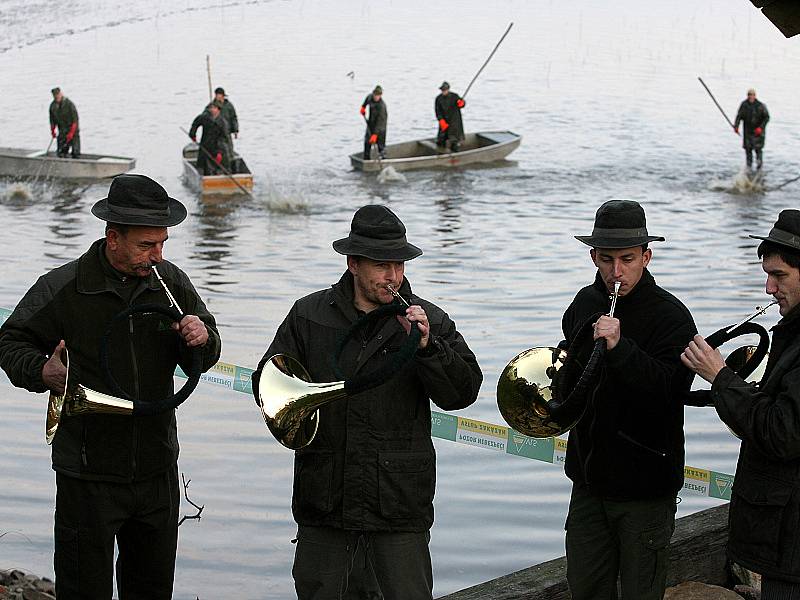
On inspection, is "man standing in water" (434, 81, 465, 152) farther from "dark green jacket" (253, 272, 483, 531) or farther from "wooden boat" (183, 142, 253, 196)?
"dark green jacket" (253, 272, 483, 531)

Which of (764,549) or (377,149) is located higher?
(764,549)

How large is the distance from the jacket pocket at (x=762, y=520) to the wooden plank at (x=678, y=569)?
3.48 ft

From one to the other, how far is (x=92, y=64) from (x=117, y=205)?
47098mm

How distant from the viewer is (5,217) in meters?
21.0

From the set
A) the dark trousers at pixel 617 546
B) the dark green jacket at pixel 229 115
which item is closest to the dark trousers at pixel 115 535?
the dark trousers at pixel 617 546

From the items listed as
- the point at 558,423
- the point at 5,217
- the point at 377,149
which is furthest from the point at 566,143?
the point at 558,423

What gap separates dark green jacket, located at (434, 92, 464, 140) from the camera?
23781 mm

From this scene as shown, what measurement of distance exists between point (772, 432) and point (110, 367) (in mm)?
Answer: 2258

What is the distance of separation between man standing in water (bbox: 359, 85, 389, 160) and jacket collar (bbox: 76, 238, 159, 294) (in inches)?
760

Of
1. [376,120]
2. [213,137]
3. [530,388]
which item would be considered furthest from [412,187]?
[530,388]

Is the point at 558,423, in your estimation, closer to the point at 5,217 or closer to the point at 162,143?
the point at 5,217

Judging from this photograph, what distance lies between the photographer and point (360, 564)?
4.34 m

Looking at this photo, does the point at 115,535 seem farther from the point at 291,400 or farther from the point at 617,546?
the point at 617,546

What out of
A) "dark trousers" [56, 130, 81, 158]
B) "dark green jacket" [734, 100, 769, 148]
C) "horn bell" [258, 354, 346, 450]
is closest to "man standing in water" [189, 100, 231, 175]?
"dark trousers" [56, 130, 81, 158]
